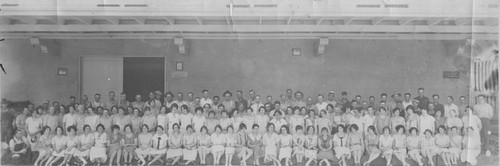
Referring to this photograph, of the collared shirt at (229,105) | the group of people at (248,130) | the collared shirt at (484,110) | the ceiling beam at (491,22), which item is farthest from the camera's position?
the collared shirt at (229,105)

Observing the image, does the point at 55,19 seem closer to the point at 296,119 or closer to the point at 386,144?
the point at 296,119

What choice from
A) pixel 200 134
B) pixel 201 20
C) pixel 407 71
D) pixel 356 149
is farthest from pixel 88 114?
pixel 407 71

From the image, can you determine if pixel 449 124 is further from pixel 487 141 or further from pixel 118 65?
pixel 118 65

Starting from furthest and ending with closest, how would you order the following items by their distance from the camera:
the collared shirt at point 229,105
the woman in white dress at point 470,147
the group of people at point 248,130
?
the collared shirt at point 229,105 < the group of people at point 248,130 < the woman in white dress at point 470,147

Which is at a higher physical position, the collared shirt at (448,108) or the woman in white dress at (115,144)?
the collared shirt at (448,108)

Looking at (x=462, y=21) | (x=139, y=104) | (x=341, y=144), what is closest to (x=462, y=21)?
(x=462, y=21)

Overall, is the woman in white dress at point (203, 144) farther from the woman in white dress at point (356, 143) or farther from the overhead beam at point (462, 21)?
the overhead beam at point (462, 21)

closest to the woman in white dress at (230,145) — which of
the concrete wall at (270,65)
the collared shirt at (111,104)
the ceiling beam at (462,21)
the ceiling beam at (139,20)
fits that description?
the concrete wall at (270,65)
